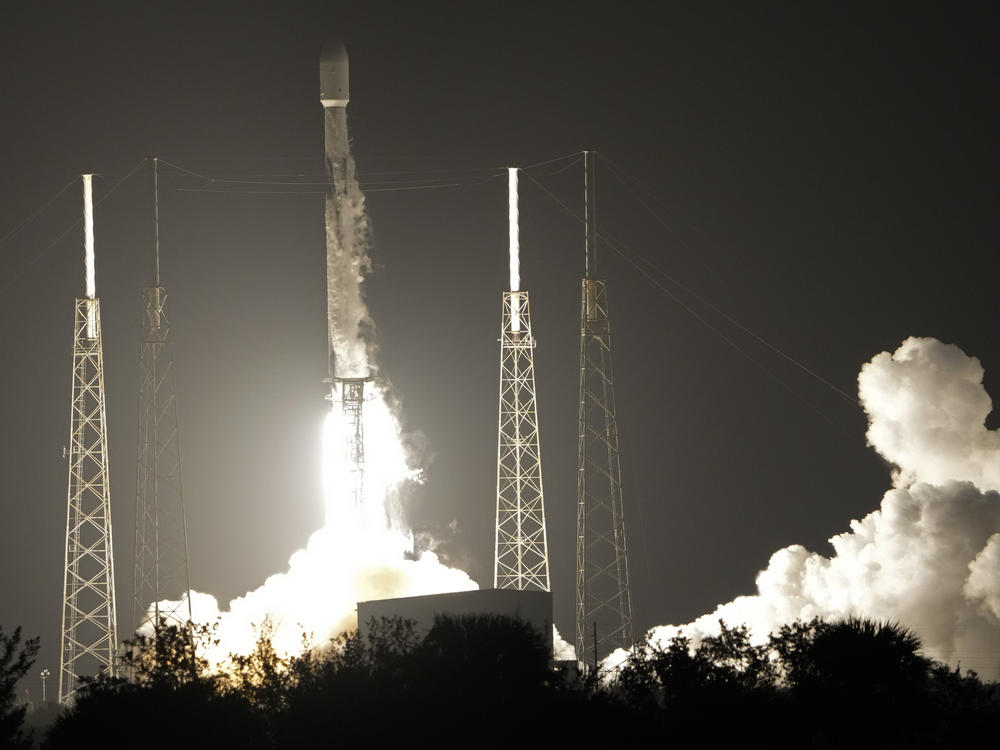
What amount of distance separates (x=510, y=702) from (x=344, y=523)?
23033 millimetres

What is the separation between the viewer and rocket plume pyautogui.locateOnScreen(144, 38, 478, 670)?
208 feet

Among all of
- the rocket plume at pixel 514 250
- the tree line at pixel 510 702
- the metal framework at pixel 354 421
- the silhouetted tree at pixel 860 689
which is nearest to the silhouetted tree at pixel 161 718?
the tree line at pixel 510 702

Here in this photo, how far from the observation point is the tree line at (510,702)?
136 ft

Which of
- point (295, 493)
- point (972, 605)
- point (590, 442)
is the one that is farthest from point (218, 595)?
point (972, 605)

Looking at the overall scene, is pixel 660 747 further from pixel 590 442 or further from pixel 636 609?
pixel 636 609

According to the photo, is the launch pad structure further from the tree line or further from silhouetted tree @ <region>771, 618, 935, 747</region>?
silhouetted tree @ <region>771, 618, 935, 747</region>

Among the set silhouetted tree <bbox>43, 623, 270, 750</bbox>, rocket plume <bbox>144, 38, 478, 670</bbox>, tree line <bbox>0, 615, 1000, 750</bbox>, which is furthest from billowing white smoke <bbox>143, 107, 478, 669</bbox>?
silhouetted tree <bbox>43, 623, 270, 750</bbox>

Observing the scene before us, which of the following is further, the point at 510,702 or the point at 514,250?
the point at 514,250

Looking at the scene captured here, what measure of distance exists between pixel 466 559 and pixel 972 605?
67.3 feet

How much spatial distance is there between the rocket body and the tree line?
19.4 m

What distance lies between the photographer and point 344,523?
65.1 m

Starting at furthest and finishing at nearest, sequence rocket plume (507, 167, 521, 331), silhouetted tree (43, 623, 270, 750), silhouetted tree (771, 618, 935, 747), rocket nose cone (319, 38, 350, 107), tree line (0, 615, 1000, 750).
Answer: rocket nose cone (319, 38, 350, 107) < rocket plume (507, 167, 521, 331) < silhouetted tree (771, 618, 935, 747) < silhouetted tree (43, 623, 270, 750) < tree line (0, 615, 1000, 750)

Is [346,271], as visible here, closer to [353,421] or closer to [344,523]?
[353,421]

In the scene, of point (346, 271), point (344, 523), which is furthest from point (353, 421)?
point (346, 271)
